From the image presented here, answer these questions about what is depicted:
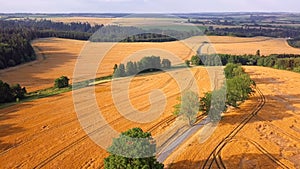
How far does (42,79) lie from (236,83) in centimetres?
3597

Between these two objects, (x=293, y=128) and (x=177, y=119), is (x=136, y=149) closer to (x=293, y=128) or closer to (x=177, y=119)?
(x=177, y=119)

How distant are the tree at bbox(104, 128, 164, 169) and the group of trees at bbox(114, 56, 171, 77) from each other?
36.8 metres

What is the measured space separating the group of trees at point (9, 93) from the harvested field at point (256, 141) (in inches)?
943

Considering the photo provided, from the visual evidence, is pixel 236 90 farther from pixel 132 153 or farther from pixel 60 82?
pixel 60 82

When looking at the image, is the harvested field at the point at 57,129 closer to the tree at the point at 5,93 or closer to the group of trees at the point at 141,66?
the tree at the point at 5,93

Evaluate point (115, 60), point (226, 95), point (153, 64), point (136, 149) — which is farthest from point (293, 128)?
point (115, 60)

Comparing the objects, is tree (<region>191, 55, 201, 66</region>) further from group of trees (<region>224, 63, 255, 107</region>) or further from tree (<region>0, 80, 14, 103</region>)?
tree (<region>0, 80, 14, 103</region>)

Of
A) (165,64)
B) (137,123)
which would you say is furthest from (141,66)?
(137,123)

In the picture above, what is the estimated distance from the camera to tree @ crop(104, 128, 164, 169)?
17.8 metres

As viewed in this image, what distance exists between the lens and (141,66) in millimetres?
60594

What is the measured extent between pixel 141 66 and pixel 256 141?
35.7 metres

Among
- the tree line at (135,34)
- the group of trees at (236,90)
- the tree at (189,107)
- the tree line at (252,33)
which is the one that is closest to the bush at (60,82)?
the tree at (189,107)

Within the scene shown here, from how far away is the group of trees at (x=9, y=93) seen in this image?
125 ft

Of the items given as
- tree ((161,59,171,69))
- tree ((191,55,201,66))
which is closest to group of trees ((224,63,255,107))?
tree ((161,59,171,69))
